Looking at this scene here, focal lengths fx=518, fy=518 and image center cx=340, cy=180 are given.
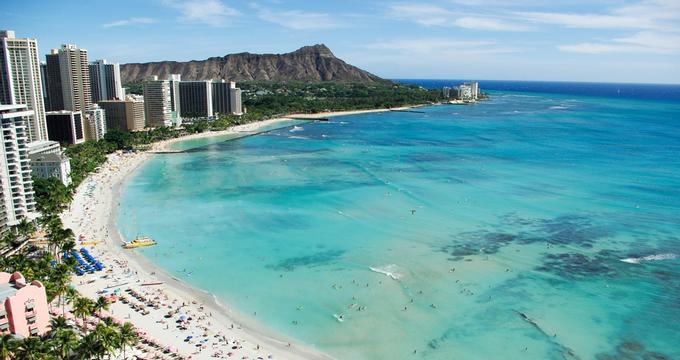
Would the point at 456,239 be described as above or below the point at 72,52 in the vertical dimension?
below

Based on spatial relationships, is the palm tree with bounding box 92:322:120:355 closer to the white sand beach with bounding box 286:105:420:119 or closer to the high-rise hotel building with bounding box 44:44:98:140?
the high-rise hotel building with bounding box 44:44:98:140

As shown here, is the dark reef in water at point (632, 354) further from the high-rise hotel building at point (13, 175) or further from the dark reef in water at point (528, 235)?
the high-rise hotel building at point (13, 175)

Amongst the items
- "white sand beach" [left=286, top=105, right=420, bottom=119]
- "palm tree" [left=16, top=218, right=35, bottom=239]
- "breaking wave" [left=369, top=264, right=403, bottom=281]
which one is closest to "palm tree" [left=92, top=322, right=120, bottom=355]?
→ "breaking wave" [left=369, top=264, right=403, bottom=281]

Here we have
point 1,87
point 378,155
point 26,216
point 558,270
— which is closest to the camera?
point 558,270

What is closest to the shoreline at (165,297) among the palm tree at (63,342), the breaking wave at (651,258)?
the palm tree at (63,342)

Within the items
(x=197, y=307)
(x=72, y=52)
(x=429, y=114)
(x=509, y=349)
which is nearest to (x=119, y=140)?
(x=72, y=52)

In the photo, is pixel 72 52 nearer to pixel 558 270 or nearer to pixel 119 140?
pixel 119 140

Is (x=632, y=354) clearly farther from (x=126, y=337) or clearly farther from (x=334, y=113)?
(x=334, y=113)
